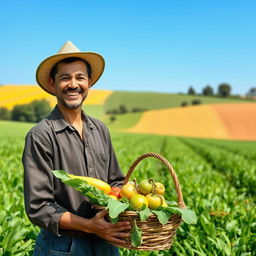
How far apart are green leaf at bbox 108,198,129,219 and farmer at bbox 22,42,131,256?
0.10 m

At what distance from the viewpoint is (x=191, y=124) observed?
79.9 meters

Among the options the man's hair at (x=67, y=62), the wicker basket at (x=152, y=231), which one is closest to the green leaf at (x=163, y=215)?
the wicker basket at (x=152, y=231)

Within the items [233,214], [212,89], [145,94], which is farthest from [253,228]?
[212,89]

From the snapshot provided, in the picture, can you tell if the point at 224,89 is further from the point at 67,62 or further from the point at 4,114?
the point at 67,62

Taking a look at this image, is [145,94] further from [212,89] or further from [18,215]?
[18,215]

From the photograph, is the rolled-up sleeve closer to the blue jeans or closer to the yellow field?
the blue jeans

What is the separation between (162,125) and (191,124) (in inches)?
228

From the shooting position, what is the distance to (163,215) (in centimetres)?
238

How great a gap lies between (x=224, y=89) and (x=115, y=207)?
130504mm

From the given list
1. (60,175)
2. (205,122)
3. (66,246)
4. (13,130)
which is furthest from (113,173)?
(205,122)

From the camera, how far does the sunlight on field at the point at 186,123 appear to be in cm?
7581

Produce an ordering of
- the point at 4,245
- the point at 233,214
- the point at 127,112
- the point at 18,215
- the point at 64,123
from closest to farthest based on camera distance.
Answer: the point at 64,123, the point at 4,245, the point at 18,215, the point at 233,214, the point at 127,112

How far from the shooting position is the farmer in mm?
2523

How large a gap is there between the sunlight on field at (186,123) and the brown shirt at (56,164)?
237 feet
